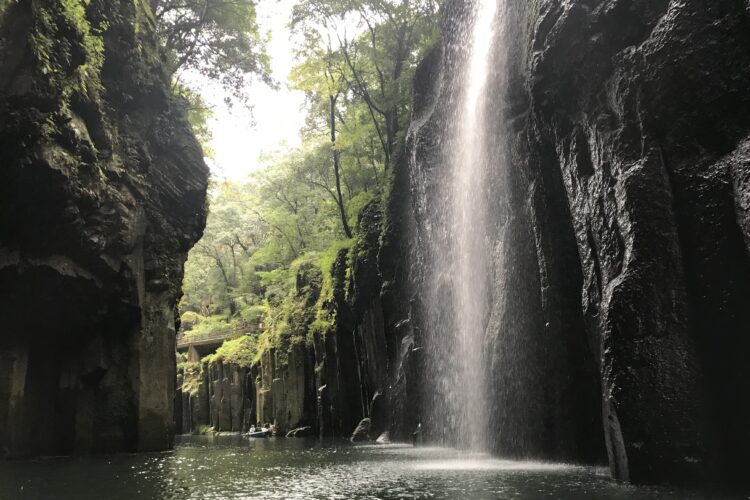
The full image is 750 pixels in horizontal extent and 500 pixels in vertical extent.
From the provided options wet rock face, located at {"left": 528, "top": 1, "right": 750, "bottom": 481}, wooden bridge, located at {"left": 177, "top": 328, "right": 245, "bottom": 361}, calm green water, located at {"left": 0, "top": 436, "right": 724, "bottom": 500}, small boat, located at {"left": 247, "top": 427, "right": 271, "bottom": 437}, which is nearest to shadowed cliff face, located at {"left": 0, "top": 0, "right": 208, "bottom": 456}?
calm green water, located at {"left": 0, "top": 436, "right": 724, "bottom": 500}

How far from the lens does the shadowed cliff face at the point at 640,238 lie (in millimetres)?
5527

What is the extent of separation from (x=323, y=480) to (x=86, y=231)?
895 centimetres

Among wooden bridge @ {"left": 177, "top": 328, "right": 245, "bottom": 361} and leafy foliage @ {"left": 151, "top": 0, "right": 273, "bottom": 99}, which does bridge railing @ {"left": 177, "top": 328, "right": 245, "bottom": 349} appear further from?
leafy foliage @ {"left": 151, "top": 0, "right": 273, "bottom": 99}

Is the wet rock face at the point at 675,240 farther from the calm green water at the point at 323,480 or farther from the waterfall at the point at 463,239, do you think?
the waterfall at the point at 463,239

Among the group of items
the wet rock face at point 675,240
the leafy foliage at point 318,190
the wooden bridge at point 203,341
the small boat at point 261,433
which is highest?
the leafy foliage at point 318,190

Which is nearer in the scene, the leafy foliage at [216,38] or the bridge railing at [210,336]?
the leafy foliage at [216,38]

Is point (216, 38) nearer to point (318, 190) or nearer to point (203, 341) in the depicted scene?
point (318, 190)

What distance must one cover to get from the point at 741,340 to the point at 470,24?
11542 mm

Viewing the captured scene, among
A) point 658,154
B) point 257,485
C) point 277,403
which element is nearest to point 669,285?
point 658,154

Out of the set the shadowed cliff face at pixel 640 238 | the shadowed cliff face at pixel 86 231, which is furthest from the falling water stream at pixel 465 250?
the shadowed cliff face at pixel 86 231

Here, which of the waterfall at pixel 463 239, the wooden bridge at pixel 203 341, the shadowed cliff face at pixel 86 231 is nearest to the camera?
the shadowed cliff face at pixel 86 231

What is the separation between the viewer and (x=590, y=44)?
7551 mm

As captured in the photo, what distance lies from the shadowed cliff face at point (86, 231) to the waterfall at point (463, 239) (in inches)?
303

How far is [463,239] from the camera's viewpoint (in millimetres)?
13781
